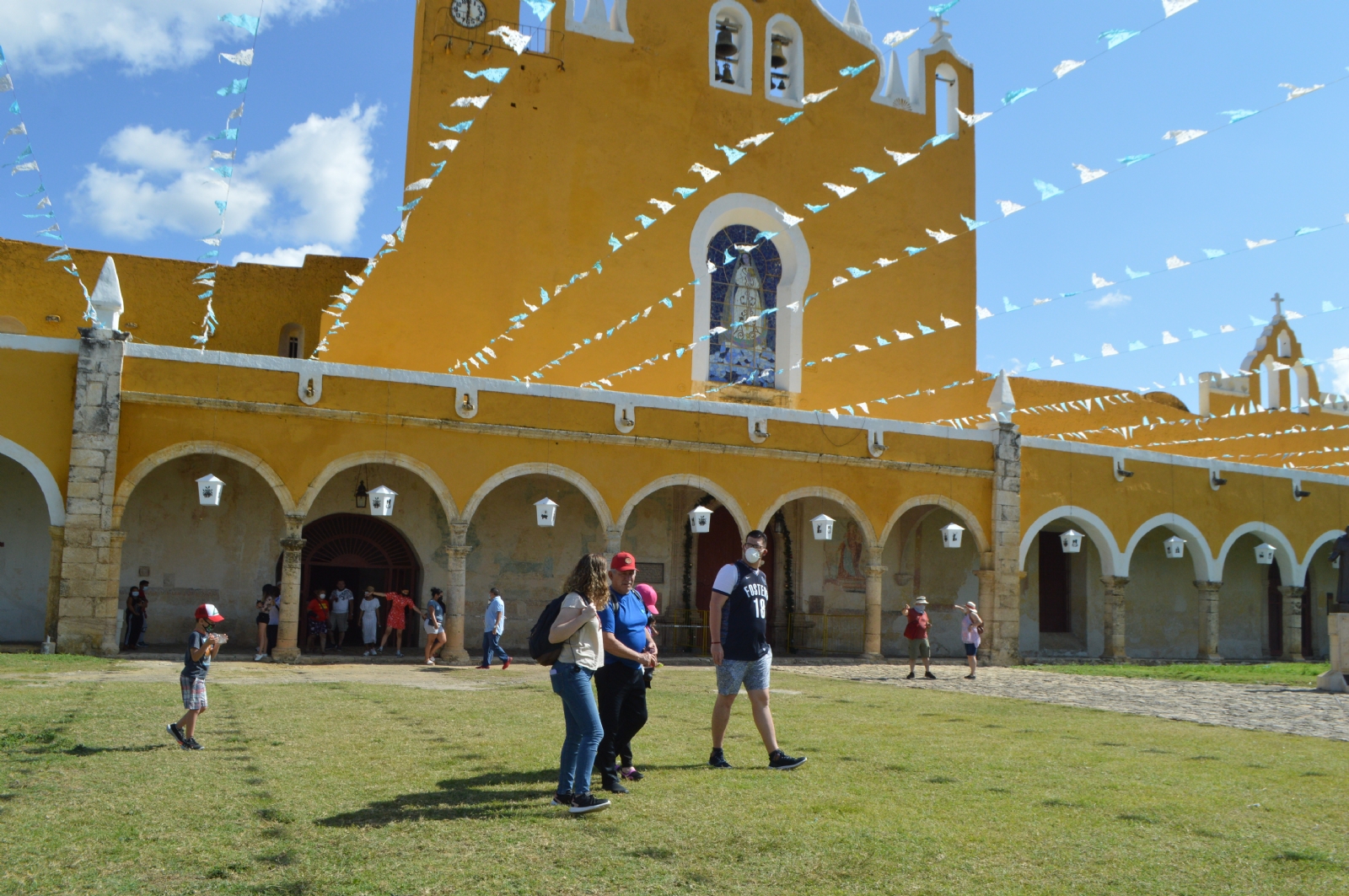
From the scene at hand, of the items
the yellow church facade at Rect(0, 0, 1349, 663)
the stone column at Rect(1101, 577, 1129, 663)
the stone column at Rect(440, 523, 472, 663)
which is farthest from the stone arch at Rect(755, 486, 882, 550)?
the stone column at Rect(1101, 577, 1129, 663)

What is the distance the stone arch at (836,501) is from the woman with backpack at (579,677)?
1224 centimetres

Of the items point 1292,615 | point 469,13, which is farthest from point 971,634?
point 469,13

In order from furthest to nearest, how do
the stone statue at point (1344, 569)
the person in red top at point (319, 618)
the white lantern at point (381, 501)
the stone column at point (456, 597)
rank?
the person in red top at point (319, 618) < the stone column at point (456, 597) < the white lantern at point (381, 501) < the stone statue at point (1344, 569)

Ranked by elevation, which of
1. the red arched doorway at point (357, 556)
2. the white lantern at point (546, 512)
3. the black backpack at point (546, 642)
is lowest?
the black backpack at point (546, 642)

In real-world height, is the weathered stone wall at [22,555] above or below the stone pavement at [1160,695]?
above

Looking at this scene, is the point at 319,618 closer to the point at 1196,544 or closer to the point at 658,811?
the point at 658,811

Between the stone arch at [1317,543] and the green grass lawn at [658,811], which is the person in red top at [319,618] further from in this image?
the stone arch at [1317,543]

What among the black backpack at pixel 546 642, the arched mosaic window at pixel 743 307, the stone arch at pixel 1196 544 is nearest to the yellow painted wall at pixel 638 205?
the arched mosaic window at pixel 743 307

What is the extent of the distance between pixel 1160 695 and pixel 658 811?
380 inches

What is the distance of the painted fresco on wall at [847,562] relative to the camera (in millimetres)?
20938

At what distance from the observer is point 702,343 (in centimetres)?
2041

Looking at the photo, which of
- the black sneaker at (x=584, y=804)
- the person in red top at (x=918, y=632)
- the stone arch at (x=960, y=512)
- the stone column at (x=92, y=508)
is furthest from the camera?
the stone arch at (x=960, y=512)

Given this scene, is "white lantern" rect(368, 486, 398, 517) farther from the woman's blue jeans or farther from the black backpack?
the woman's blue jeans

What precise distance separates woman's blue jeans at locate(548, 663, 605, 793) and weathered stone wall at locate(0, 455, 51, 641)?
43.0 ft
